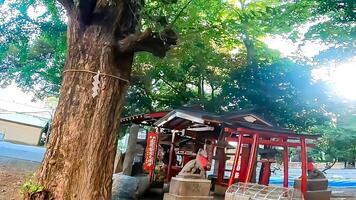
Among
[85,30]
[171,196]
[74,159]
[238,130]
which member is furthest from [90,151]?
[238,130]

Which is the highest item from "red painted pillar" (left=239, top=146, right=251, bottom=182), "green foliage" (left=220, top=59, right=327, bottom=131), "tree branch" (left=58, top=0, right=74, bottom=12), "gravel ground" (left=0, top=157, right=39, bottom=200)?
"green foliage" (left=220, top=59, right=327, bottom=131)

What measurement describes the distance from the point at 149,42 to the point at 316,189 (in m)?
9.81

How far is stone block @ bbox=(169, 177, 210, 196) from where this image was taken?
888 cm

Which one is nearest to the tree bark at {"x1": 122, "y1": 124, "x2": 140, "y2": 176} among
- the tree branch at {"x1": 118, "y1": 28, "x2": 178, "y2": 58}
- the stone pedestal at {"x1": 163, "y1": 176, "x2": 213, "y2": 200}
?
the stone pedestal at {"x1": 163, "y1": 176, "x2": 213, "y2": 200}

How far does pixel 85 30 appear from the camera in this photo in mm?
5848

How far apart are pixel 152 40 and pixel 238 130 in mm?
4431

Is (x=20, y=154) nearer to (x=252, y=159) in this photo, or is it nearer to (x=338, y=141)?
(x=252, y=159)

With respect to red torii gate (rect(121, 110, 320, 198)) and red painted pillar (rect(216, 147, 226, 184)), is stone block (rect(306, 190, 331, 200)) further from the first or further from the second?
red painted pillar (rect(216, 147, 226, 184))

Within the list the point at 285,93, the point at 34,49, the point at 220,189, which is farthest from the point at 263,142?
the point at 34,49

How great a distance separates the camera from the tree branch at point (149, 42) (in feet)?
18.6

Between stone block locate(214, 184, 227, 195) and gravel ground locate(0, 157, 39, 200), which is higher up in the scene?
stone block locate(214, 184, 227, 195)

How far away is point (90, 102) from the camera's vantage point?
18.0 feet

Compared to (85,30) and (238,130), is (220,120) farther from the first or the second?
(85,30)

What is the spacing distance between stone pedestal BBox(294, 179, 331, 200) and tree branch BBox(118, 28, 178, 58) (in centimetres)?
848
